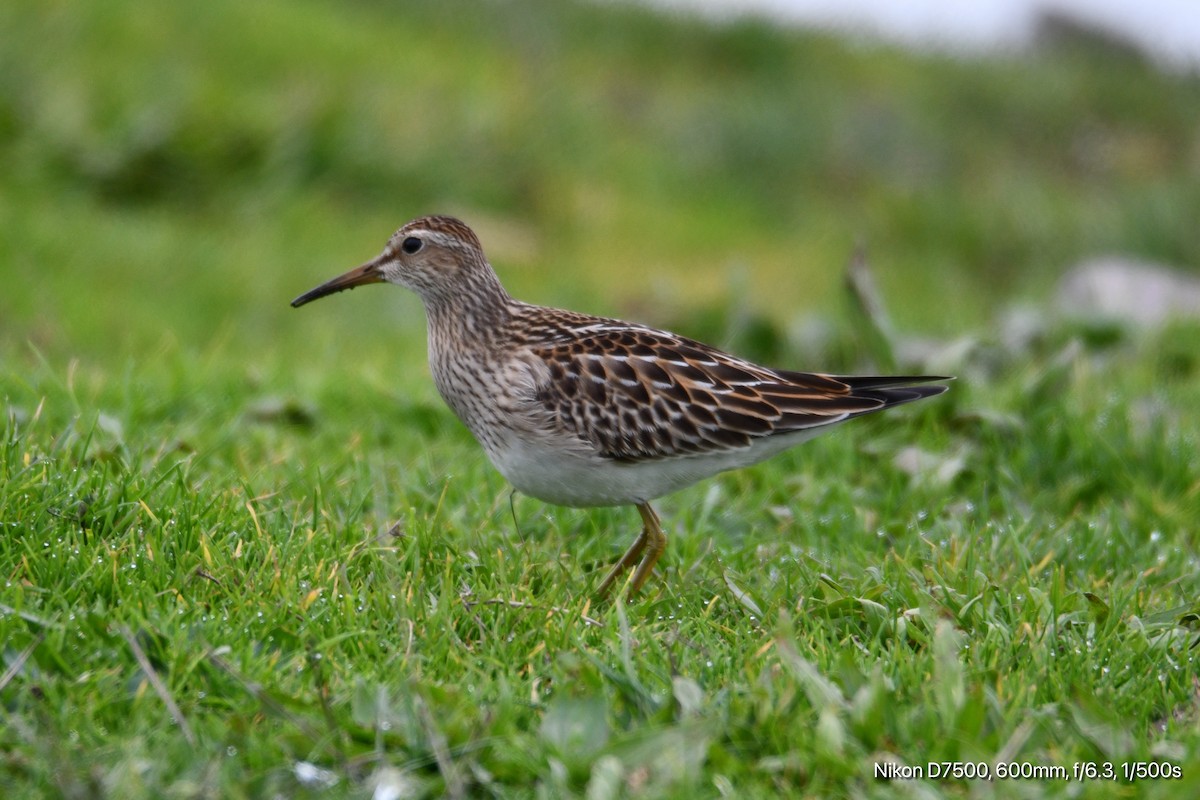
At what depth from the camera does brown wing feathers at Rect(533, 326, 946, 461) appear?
5.36 metres

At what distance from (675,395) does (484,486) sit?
1.21m

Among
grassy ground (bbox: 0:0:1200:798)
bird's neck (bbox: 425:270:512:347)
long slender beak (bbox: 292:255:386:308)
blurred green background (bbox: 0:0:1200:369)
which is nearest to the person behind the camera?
grassy ground (bbox: 0:0:1200:798)

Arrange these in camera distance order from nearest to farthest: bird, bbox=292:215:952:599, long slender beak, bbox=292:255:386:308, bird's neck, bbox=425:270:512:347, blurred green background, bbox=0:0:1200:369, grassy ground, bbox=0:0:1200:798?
grassy ground, bbox=0:0:1200:798 < bird, bbox=292:215:952:599 < bird's neck, bbox=425:270:512:347 < long slender beak, bbox=292:255:386:308 < blurred green background, bbox=0:0:1200:369

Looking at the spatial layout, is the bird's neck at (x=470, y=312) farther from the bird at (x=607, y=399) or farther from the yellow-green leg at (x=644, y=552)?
the yellow-green leg at (x=644, y=552)

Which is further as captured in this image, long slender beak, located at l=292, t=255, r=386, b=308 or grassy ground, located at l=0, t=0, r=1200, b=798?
long slender beak, located at l=292, t=255, r=386, b=308

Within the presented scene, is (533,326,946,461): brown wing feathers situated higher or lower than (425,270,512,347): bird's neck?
lower

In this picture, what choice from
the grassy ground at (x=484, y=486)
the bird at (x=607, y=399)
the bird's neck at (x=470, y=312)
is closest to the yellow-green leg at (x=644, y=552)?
the bird at (x=607, y=399)

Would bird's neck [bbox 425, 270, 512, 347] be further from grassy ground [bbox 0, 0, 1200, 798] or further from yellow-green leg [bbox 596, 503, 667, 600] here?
yellow-green leg [bbox 596, 503, 667, 600]

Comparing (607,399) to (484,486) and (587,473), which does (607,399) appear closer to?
(587,473)

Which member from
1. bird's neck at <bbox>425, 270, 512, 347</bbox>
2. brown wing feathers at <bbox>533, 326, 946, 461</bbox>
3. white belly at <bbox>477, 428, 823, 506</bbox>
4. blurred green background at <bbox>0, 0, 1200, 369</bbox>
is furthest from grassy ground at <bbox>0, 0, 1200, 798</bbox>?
bird's neck at <bbox>425, 270, 512, 347</bbox>

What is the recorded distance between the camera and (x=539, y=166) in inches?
564

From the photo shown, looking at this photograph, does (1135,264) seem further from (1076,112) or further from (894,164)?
(1076,112)

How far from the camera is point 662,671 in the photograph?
4289mm

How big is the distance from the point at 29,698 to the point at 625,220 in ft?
35.3
